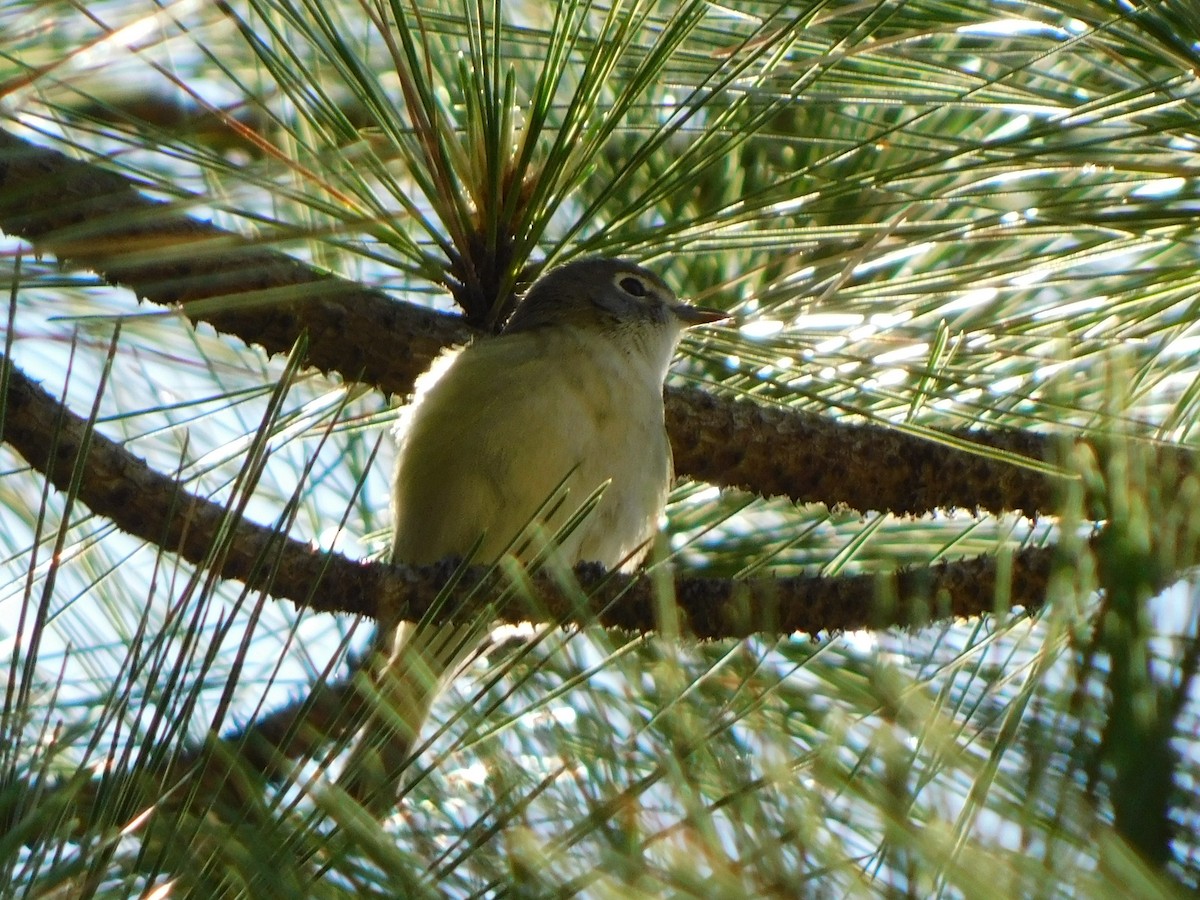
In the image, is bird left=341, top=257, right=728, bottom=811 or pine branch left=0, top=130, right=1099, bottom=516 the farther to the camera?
→ bird left=341, top=257, right=728, bottom=811

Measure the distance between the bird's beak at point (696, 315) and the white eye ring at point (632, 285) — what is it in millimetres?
279

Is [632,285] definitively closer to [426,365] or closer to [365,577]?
[426,365]

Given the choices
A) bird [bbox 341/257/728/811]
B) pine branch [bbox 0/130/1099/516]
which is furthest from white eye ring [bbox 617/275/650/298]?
pine branch [bbox 0/130/1099/516]

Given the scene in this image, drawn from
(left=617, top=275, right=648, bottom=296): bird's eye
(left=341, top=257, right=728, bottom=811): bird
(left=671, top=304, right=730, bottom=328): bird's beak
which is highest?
(left=617, top=275, right=648, bottom=296): bird's eye

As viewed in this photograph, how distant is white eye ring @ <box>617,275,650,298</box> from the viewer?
3.54 metres

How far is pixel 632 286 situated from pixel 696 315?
481 mm

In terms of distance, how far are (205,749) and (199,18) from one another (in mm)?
2245

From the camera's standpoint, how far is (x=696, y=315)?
124 inches

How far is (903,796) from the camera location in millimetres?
852

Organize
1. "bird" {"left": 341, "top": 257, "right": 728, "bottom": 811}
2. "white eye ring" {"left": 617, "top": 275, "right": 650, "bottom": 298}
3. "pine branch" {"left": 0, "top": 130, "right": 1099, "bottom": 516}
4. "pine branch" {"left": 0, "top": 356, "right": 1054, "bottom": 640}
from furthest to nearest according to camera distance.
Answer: "white eye ring" {"left": 617, "top": 275, "right": 650, "bottom": 298}, "bird" {"left": 341, "top": 257, "right": 728, "bottom": 811}, "pine branch" {"left": 0, "top": 130, "right": 1099, "bottom": 516}, "pine branch" {"left": 0, "top": 356, "right": 1054, "bottom": 640}

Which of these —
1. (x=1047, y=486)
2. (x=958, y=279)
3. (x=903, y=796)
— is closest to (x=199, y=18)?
(x=958, y=279)

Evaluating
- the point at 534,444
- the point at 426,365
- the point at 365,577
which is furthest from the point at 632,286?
the point at 365,577

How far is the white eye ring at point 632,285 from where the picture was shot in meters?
3.54

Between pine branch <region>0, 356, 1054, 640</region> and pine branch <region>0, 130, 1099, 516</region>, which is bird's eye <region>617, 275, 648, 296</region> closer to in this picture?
pine branch <region>0, 130, 1099, 516</region>
